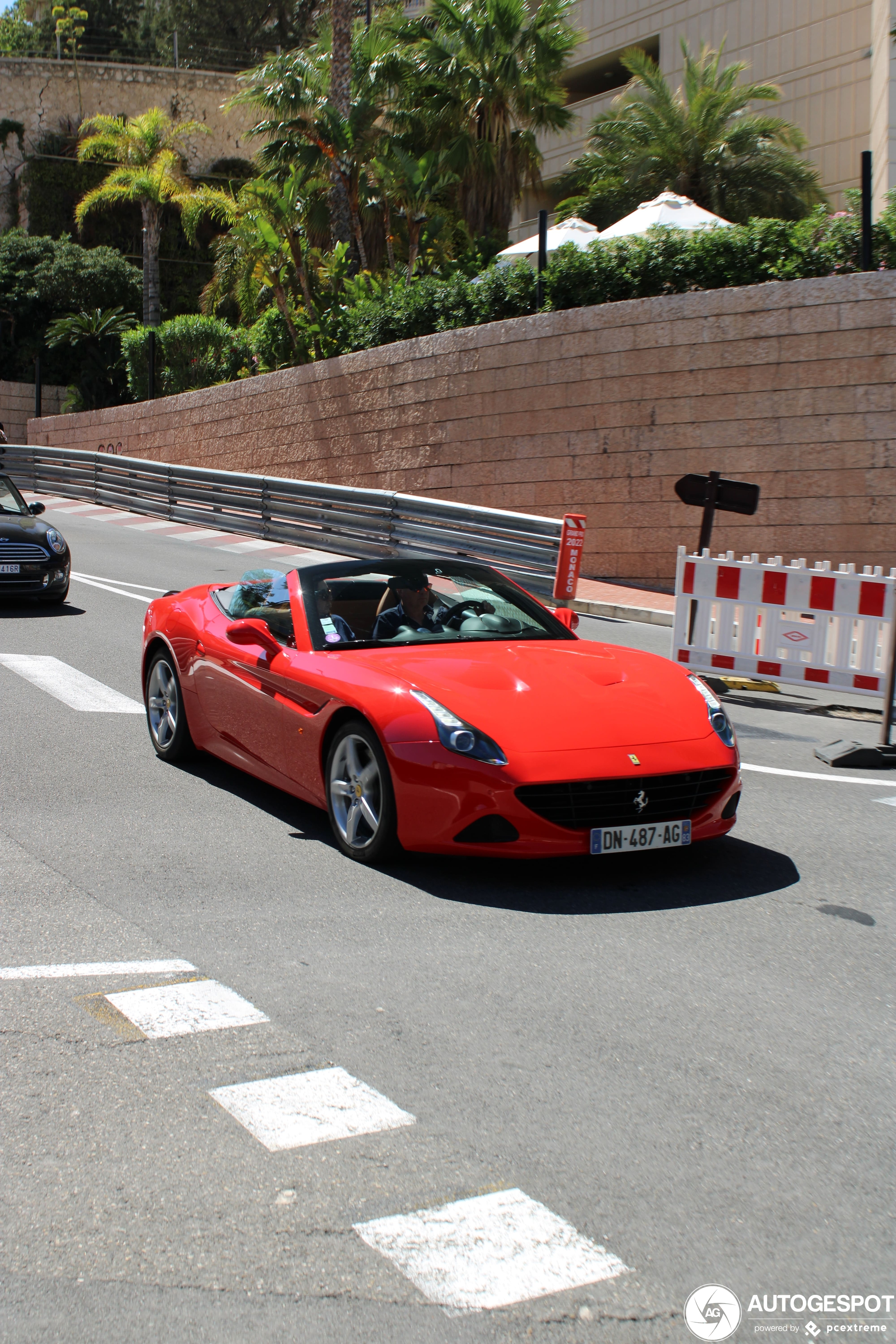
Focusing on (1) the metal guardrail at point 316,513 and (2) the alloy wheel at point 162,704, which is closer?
(2) the alloy wheel at point 162,704

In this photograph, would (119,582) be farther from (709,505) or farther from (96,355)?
(96,355)

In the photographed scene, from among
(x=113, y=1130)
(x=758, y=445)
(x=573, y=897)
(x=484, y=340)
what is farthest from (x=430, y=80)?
(x=113, y=1130)

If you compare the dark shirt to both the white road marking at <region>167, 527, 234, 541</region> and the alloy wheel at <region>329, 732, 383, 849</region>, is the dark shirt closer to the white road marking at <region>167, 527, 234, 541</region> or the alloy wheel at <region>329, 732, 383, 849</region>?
the alloy wheel at <region>329, 732, 383, 849</region>

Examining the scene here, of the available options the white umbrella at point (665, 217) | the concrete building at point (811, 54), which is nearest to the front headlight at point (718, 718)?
the white umbrella at point (665, 217)

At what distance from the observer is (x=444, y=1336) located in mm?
2420

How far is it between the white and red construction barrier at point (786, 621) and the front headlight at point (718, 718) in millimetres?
3395

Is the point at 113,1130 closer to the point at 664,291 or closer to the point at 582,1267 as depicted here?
the point at 582,1267

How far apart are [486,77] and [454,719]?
28068mm

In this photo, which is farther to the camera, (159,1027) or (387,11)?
(387,11)

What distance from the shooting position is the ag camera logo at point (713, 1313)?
2.45 meters

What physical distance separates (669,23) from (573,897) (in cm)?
3853

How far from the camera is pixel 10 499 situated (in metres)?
14.7

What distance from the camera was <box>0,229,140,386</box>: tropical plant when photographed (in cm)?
4459

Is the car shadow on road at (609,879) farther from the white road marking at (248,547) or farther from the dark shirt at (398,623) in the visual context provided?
the white road marking at (248,547)
